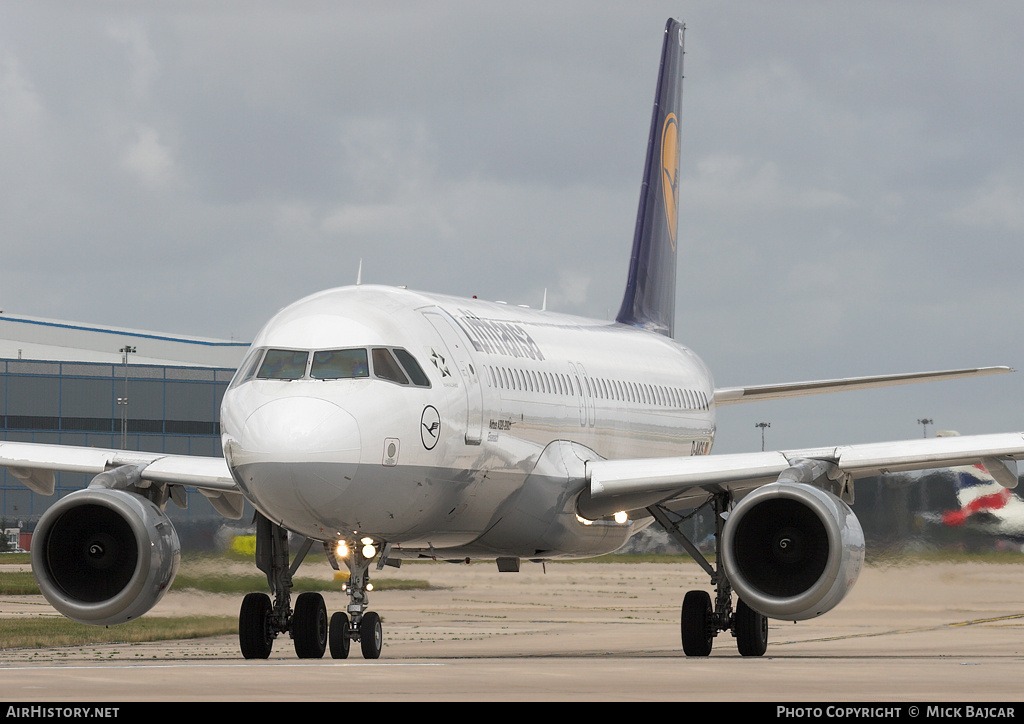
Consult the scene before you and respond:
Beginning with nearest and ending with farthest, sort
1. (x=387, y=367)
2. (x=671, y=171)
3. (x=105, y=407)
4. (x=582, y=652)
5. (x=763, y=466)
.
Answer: (x=387, y=367), (x=763, y=466), (x=582, y=652), (x=671, y=171), (x=105, y=407)

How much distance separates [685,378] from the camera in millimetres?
28547

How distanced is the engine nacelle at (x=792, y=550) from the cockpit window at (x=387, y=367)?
3.64m

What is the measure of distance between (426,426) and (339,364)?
106 cm

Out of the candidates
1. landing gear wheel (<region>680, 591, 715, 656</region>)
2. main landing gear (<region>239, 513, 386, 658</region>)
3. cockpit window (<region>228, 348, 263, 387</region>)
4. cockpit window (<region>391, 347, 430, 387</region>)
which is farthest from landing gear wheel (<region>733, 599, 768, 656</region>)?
cockpit window (<region>228, 348, 263, 387</region>)

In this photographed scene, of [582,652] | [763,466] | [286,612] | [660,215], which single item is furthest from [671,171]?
[286,612]

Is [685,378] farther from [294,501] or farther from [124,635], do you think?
[294,501]

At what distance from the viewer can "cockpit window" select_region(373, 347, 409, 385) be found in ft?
57.5

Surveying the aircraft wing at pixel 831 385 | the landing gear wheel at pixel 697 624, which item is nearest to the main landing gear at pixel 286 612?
the landing gear wheel at pixel 697 624

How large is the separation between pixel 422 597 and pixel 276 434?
18.8m

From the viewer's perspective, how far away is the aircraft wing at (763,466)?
19125 millimetres

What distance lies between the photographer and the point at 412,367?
17.9 meters

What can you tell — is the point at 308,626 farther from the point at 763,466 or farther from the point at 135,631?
the point at 135,631

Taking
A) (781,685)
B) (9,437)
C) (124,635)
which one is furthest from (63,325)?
(781,685)

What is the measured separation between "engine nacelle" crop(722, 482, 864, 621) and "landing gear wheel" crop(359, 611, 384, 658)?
359 centimetres
